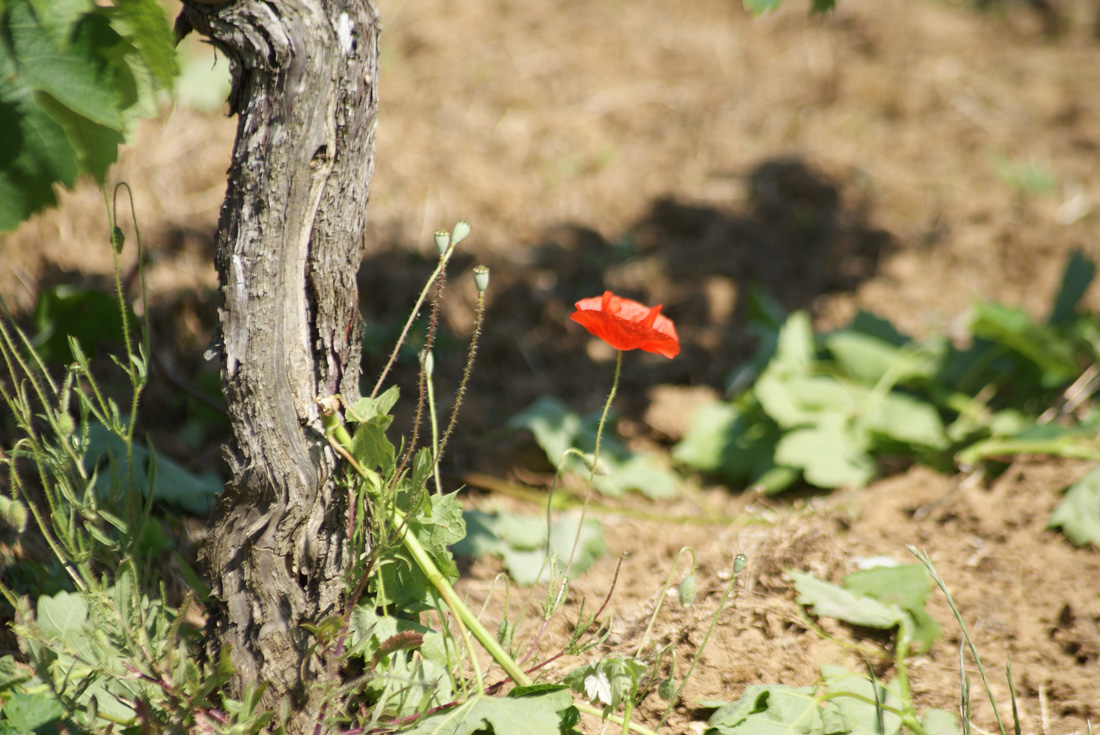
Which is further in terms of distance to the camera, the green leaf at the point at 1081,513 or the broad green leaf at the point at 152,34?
the green leaf at the point at 1081,513

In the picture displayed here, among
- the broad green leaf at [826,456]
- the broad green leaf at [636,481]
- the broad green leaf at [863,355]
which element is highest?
the broad green leaf at [863,355]

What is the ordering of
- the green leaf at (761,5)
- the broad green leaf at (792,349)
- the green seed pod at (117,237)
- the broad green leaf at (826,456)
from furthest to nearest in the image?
the broad green leaf at (792,349) < the broad green leaf at (826,456) < the green leaf at (761,5) < the green seed pod at (117,237)

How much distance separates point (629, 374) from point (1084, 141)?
3.00 m

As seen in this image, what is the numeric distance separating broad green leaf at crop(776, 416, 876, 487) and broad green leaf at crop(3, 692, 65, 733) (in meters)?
1.81

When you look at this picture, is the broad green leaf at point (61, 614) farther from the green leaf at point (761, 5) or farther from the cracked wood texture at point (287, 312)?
the green leaf at point (761, 5)

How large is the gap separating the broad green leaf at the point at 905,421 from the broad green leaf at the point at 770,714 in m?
1.25

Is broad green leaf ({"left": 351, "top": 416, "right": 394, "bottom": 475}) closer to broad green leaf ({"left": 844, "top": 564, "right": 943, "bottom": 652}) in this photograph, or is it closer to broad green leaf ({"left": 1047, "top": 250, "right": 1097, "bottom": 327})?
broad green leaf ({"left": 844, "top": 564, "right": 943, "bottom": 652})

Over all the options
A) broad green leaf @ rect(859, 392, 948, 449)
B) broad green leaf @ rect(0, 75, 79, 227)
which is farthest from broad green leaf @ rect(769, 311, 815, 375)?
broad green leaf @ rect(0, 75, 79, 227)

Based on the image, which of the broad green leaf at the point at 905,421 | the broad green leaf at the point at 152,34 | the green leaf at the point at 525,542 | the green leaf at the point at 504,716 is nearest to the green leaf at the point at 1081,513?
the broad green leaf at the point at 905,421

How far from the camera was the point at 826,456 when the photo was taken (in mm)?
2371

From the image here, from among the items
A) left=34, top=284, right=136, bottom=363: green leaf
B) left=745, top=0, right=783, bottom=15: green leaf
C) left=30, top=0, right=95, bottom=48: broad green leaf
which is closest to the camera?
left=30, top=0, right=95, bottom=48: broad green leaf

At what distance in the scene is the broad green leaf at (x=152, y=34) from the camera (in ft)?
4.76

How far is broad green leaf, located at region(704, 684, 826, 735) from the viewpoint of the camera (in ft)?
4.42

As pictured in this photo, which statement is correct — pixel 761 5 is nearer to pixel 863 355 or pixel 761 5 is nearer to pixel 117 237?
pixel 863 355
